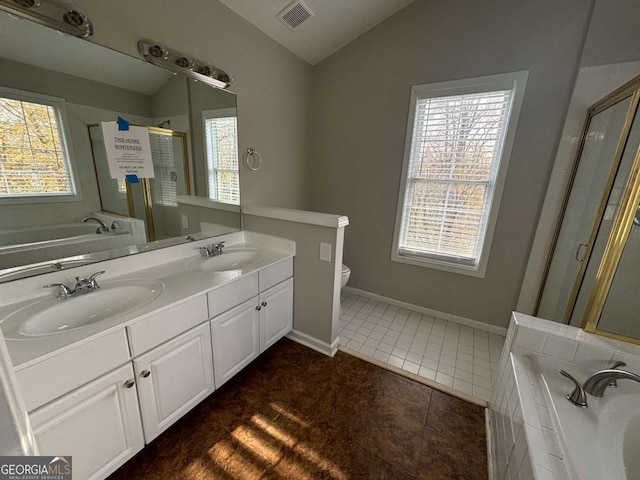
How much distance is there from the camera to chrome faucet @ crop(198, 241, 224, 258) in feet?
Result: 6.09

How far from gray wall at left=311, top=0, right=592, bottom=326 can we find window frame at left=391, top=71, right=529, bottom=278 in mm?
51

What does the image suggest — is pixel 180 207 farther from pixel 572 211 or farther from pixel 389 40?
pixel 572 211

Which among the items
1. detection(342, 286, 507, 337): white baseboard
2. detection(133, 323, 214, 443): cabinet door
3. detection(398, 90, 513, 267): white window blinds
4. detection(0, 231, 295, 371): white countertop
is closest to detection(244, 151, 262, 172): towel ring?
detection(0, 231, 295, 371): white countertop

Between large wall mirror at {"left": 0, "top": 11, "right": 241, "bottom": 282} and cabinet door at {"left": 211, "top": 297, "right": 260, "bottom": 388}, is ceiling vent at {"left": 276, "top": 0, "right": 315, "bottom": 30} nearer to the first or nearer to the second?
large wall mirror at {"left": 0, "top": 11, "right": 241, "bottom": 282}

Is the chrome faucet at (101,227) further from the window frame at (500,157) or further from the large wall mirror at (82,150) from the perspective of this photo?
the window frame at (500,157)

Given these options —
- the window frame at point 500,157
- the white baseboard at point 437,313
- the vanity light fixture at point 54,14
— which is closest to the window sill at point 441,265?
the window frame at point 500,157

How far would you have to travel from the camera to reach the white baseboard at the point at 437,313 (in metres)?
2.44

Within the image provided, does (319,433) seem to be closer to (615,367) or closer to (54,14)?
(615,367)

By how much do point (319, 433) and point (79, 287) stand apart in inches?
57.8

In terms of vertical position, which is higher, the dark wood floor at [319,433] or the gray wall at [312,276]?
the gray wall at [312,276]

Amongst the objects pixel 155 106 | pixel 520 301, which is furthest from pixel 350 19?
pixel 520 301

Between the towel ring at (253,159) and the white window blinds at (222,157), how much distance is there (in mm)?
113

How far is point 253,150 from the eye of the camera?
7.15ft

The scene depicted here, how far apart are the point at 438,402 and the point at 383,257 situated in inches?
57.1
